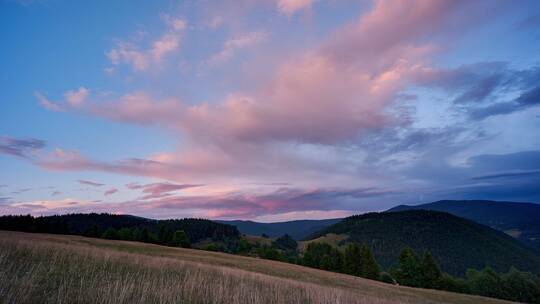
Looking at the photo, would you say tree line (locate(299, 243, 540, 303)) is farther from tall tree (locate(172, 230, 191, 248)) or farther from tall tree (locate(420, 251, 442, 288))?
tall tree (locate(172, 230, 191, 248))

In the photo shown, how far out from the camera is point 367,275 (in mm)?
65312

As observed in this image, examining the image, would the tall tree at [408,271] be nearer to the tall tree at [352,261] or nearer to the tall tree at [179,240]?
the tall tree at [352,261]

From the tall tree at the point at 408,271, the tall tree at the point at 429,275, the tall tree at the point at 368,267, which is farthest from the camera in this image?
the tall tree at the point at 368,267

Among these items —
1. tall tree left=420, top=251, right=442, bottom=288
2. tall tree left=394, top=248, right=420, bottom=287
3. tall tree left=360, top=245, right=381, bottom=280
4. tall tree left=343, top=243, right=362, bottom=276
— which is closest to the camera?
tall tree left=420, top=251, right=442, bottom=288

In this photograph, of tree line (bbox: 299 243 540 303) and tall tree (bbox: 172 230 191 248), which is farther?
tall tree (bbox: 172 230 191 248)

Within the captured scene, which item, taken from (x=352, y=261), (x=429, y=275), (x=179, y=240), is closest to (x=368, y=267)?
(x=352, y=261)

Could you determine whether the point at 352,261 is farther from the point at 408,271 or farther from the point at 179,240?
the point at 179,240

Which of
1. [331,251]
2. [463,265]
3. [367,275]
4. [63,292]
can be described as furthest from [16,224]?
[463,265]

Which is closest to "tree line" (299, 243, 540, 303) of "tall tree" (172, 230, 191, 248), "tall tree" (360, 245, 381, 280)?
"tall tree" (360, 245, 381, 280)

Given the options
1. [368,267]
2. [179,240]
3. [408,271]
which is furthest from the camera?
[179,240]

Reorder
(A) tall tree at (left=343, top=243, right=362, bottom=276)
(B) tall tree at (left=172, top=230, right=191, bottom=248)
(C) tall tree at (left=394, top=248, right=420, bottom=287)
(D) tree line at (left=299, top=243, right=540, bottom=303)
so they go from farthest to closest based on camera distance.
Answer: (B) tall tree at (left=172, top=230, right=191, bottom=248)
(A) tall tree at (left=343, top=243, right=362, bottom=276)
(C) tall tree at (left=394, top=248, right=420, bottom=287)
(D) tree line at (left=299, top=243, right=540, bottom=303)

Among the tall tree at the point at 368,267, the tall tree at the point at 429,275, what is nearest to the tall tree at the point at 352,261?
the tall tree at the point at 368,267

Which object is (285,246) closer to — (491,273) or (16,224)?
(491,273)

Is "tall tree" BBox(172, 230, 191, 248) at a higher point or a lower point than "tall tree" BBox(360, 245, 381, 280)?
higher
